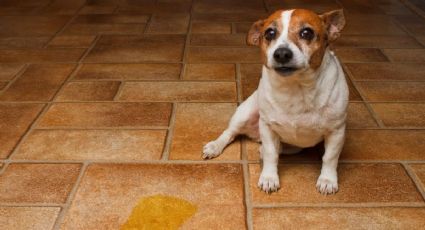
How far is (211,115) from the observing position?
2.51 meters

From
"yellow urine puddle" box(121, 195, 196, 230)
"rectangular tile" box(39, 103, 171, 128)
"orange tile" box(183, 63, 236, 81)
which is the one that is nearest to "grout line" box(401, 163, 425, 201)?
"yellow urine puddle" box(121, 195, 196, 230)

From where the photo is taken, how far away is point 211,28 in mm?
4023

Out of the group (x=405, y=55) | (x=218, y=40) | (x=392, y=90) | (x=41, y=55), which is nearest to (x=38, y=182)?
(x=41, y=55)

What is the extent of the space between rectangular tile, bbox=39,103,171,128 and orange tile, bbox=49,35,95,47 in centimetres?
113

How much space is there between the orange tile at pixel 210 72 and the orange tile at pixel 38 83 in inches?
31.1

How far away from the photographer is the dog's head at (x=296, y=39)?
5.20 feet

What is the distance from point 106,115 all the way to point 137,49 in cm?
115

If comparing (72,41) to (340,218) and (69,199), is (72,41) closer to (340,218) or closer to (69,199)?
(69,199)

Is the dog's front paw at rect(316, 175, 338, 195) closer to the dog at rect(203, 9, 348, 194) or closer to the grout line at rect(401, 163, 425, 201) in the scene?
the dog at rect(203, 9, 348, 194)

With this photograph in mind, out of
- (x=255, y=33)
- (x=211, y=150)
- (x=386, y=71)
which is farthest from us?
(x=386, y=71)

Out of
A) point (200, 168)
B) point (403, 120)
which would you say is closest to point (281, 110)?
point (200, 168)

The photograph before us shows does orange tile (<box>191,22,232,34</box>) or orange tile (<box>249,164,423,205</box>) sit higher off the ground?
orange tile (<box>249,164,423,205</box>)

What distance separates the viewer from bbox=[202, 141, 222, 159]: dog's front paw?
2.08m

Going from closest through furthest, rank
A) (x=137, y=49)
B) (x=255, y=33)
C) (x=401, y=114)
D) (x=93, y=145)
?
(x=255, y=33), (x=93, y=145), (x=401, y=114), (x=137, y=49)
